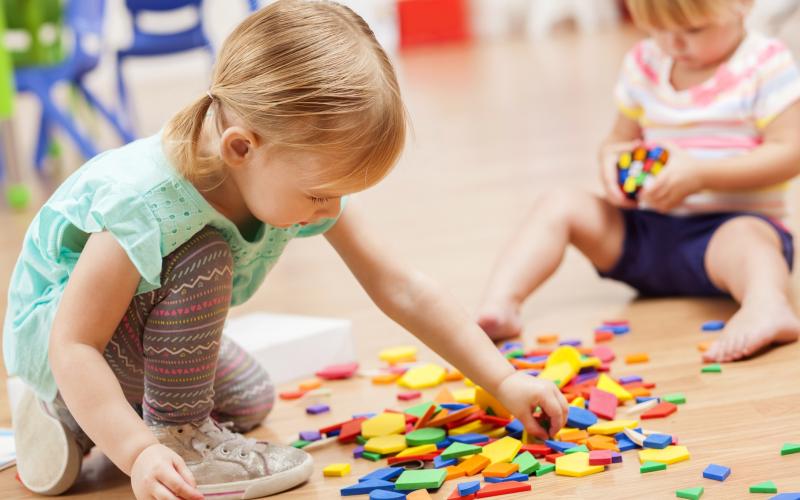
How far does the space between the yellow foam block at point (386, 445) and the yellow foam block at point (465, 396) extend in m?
0.11

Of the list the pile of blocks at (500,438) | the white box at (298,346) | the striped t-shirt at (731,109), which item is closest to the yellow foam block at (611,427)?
the pile of blocks at (500,438)

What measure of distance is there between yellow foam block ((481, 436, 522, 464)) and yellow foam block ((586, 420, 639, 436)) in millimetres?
77

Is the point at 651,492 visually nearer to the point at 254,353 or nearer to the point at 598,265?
the point at 254,353

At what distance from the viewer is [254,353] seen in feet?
4.43

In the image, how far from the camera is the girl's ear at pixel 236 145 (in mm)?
925

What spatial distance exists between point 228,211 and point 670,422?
0.48 m

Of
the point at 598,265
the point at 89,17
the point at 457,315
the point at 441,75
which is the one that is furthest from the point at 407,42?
the point at 457,315

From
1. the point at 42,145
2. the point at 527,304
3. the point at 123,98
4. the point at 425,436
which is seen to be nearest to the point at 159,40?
the point at 123,98

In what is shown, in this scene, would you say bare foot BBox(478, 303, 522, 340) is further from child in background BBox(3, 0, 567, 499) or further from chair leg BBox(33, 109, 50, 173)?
chair leg BBox(33, 109, 50, 173)

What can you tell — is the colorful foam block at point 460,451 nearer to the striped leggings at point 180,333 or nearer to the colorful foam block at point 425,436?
the colorful foam block at point 425,436

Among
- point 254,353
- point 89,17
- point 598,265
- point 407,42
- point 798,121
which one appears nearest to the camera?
point 254,353

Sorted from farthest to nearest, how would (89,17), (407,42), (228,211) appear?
1. (407,42)
2. (89,17)
3. (228,211)

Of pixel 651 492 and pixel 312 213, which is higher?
pixel 312 213

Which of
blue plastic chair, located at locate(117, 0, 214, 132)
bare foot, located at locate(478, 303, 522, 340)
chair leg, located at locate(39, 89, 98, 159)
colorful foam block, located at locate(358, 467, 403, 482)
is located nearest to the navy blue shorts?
bare foot, located at locate(478, 303, 522, 340)
